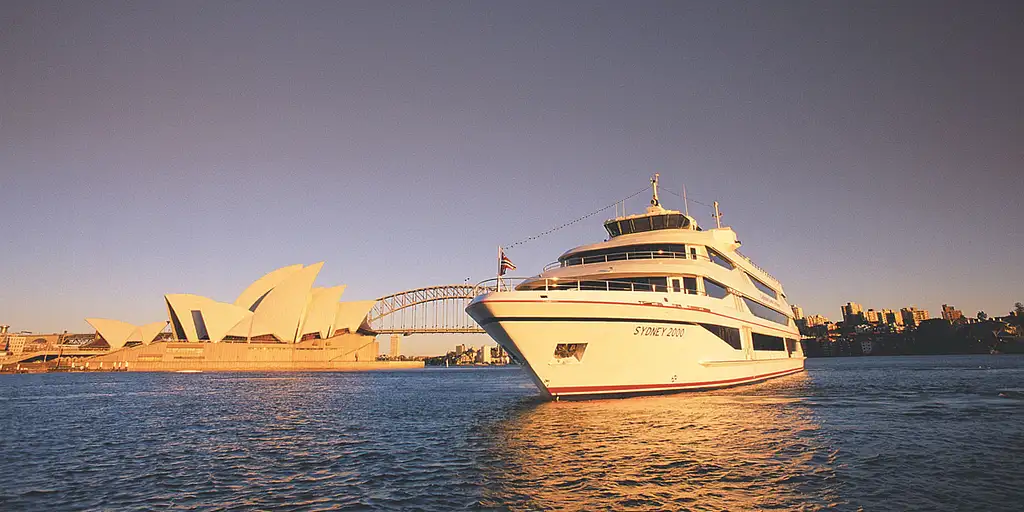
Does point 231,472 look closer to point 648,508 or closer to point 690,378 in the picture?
point 648,508

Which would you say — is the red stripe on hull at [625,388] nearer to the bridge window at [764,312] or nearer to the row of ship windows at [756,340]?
the row of ship windows at [756,340]

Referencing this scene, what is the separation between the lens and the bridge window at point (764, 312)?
102ft

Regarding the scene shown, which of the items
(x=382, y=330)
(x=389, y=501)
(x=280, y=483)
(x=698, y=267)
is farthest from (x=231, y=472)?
(x=382, y=330)

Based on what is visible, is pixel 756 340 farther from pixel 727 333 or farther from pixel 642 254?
pixel 642 254

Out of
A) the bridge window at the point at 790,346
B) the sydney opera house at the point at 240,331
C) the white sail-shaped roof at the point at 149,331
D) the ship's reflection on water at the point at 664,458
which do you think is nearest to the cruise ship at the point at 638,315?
the ship's reflection on water at the point at 664,458

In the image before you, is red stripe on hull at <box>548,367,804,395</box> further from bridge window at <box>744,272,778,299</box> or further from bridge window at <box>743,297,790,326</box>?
bridge window at <box>744,272,778,299</box>

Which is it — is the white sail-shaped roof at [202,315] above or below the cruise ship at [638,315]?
above

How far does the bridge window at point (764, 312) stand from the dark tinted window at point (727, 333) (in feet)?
12.0

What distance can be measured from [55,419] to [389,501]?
23.7m

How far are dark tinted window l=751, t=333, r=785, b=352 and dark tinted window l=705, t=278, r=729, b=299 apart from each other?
4761 mm

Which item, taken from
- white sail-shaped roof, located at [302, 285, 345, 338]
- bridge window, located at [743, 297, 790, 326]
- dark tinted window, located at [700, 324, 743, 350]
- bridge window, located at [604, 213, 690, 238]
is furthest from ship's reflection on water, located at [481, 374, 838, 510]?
white sail-shaped roof, located at [302, 285, 345, 338]

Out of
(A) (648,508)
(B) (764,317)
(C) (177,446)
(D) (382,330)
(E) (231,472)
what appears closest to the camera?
(A) (648,508)

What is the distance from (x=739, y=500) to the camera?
8.62 metres

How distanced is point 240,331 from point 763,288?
107 metres
